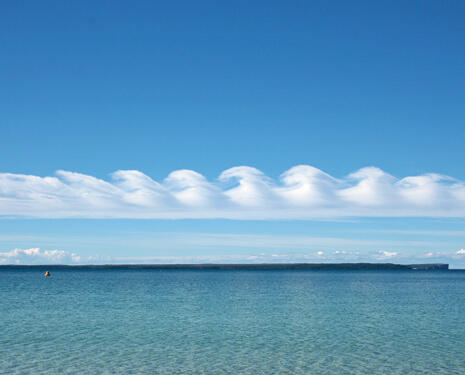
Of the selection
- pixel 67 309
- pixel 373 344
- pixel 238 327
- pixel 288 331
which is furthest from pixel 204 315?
pixel 373 344

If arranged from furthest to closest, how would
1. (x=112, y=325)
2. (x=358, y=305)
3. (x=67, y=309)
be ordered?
1. (x=358, y=305)
2. (x=67, y=309)
3. (x=112, y=325)

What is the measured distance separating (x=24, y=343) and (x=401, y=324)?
30.1 meters

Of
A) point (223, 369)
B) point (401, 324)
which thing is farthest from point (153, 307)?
point (223, 369)

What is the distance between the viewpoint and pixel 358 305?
204 ft

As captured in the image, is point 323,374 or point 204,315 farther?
point 204,315

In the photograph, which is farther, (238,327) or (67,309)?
(67,309)

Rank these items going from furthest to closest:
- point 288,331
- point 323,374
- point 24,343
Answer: point 288,331
point 24,343
point 323,374

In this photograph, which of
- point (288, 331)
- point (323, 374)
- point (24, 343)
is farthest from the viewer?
point (288, 331)

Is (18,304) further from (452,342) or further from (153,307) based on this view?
(452,342)

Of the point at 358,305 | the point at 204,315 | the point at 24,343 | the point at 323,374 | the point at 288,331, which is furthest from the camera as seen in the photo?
the point at 358,305

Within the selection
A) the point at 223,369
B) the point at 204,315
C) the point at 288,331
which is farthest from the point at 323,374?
the point at 204,315

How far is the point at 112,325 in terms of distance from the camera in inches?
1666

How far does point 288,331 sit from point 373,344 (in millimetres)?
7515

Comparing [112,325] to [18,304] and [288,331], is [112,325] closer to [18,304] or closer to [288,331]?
[288,331]
